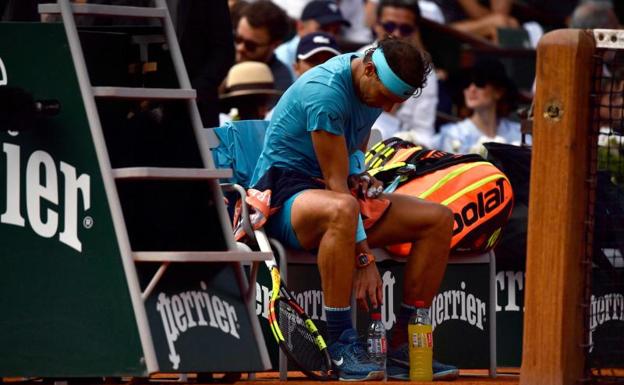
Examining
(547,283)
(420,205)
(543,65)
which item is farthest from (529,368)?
(420,205)

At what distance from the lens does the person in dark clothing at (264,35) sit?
36.3ft

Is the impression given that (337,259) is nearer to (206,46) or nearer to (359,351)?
(359,351)

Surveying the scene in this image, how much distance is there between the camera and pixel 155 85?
19.1ft

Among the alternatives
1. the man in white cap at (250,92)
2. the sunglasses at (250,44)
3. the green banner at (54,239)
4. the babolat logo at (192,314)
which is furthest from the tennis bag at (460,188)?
the sunglasses at (250,44)

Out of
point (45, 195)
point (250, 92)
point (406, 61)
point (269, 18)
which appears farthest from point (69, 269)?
point (269, 18)

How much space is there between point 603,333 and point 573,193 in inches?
33.1

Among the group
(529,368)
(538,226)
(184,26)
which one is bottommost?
(529,368)

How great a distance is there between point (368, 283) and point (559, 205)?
1.56 metres

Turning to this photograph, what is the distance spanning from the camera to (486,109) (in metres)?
12.6

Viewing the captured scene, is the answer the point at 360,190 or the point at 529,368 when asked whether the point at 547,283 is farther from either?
the point at 360,190

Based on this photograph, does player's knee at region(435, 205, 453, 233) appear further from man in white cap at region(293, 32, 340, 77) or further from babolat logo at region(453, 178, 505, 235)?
man in white cap at region(293, 32, 340, 77)

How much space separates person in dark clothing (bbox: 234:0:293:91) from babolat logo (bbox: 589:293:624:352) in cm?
481

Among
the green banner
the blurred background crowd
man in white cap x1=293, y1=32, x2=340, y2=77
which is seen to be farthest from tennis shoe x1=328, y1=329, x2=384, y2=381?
man in white cap x1=293, y1=32, x2=340, y2=77

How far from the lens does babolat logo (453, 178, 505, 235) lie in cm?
749
